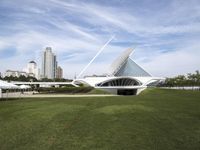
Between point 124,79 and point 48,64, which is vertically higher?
point 48,64

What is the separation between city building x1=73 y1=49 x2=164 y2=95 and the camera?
61.0m

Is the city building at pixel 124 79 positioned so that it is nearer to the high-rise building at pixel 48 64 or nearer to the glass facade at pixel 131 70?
the glass facade at pixel 131 70

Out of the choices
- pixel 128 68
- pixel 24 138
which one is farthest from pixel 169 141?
pixel 128 68

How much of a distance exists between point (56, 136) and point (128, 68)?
64339mm

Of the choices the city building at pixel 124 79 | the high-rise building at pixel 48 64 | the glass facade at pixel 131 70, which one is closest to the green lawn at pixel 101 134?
the city building at pixel 124 79

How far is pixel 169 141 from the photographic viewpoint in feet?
25.1

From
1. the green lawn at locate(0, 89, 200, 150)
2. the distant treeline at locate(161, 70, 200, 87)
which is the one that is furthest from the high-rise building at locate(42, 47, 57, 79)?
the green lawn at locate(0, 89, 200, 150)

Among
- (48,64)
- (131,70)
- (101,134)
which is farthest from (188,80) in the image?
(48,64)

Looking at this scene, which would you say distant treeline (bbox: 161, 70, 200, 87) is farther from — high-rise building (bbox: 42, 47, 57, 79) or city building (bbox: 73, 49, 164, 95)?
high-rise building (bbox: 42, 47, 57, 79)

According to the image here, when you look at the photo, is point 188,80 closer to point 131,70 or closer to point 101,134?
point 131,70

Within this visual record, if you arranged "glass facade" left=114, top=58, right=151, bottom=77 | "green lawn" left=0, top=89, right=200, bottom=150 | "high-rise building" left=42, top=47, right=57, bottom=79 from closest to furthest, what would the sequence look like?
"green lawn" left=0, top=89, right=200, bottom=150 → "glass facade" left=114, top=58, right=151, bottom=77 → "high-rise building" left=42, top=47, right=57, bottom=79

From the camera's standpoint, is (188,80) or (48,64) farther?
(48,64)

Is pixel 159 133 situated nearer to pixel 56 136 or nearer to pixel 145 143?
pixel 145 143

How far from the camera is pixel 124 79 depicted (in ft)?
208
